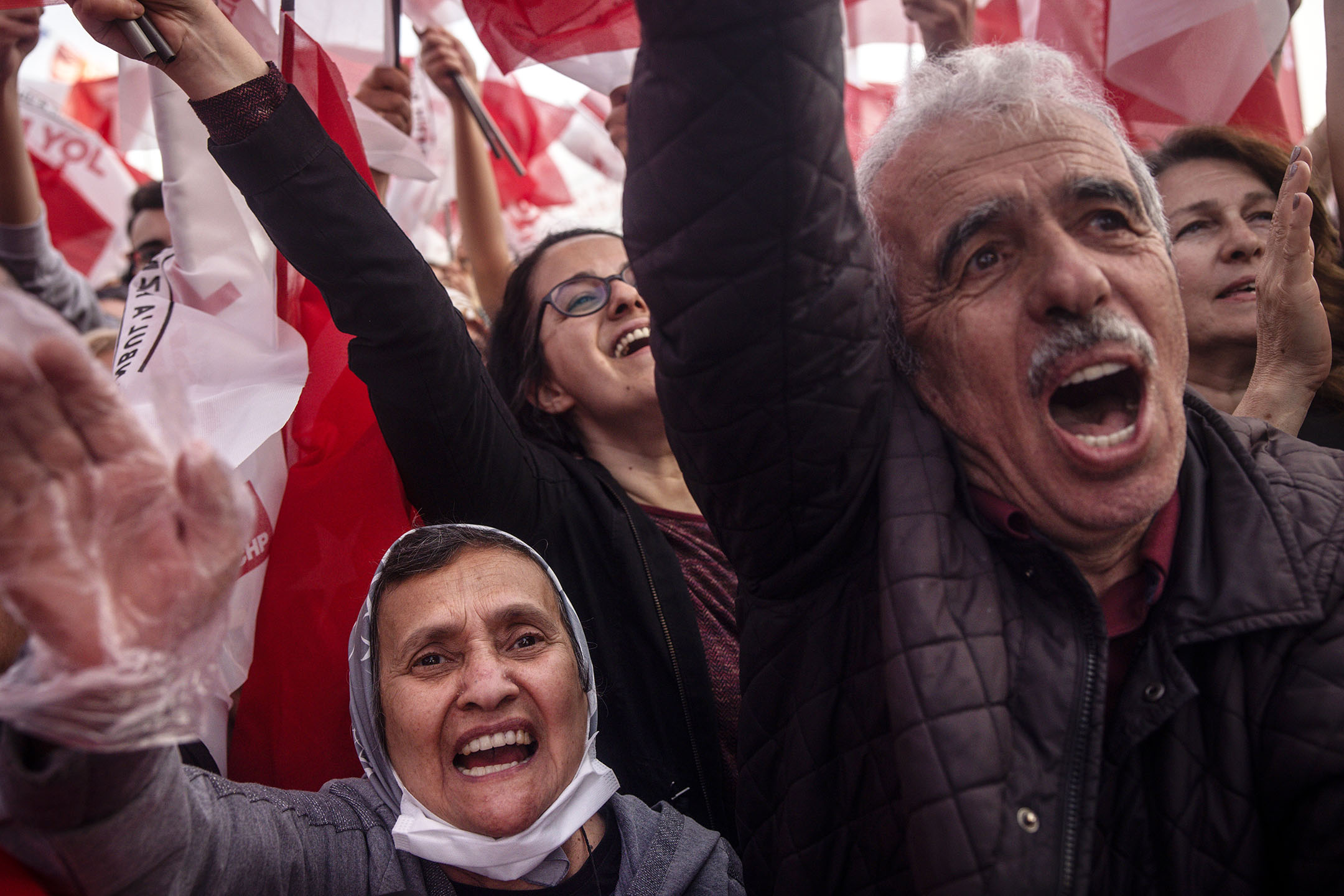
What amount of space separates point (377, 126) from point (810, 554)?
1.88 m

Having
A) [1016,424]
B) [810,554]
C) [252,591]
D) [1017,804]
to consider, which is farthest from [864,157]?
[252,591]

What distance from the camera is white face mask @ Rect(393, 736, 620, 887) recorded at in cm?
161

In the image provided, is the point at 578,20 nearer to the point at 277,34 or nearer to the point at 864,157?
the point at 277,34

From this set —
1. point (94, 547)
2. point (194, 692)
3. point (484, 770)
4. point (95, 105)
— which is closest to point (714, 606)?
point (484, 770)

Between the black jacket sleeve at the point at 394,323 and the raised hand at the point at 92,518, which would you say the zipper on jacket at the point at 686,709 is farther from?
the raised hand at the point at 92,518

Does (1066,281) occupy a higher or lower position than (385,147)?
lower

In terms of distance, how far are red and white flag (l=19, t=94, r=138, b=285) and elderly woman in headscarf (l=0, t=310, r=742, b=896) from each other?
130 inches

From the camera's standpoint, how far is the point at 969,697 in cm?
126

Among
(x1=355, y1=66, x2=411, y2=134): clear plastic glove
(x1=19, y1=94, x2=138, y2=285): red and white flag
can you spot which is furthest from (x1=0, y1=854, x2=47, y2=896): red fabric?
(x1=19, y1=94, x2=138, y2=285): red and white flag

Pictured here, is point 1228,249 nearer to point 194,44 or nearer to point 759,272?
point 759,272

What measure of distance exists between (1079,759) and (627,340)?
5.77ft

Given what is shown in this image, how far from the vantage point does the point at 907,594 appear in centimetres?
131

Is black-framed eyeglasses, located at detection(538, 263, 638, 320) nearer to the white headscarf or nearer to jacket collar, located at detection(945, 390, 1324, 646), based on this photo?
the white headscarf

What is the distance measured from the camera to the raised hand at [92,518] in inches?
35.2
